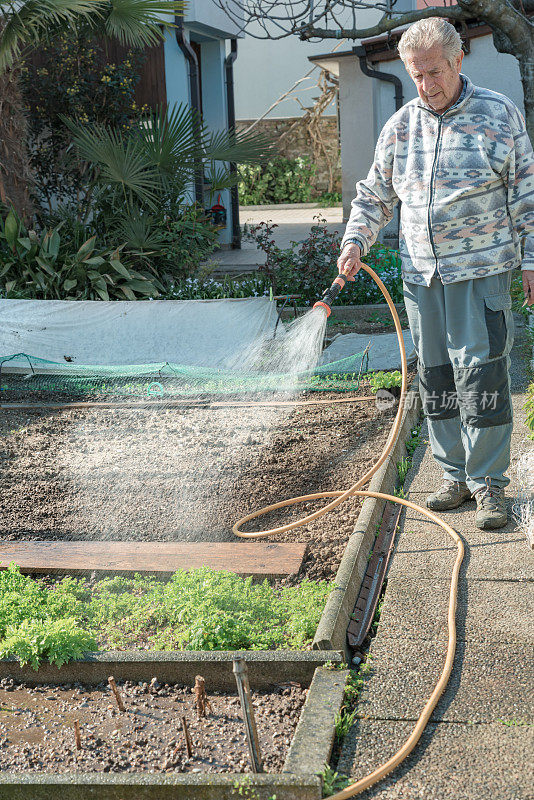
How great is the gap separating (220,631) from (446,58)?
2.25 meters

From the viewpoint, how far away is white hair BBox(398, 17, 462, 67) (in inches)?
127

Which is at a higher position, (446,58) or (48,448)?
(446,58)

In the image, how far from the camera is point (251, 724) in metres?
2.16

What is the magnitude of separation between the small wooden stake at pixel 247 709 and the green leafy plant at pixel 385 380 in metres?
3.96

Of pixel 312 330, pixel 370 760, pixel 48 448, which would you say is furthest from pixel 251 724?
pixel 312 330

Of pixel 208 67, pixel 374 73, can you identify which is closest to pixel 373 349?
pixel 374 73

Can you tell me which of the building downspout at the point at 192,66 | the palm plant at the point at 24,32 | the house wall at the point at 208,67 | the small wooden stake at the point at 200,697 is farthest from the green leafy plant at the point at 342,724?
the house wall at the point at 208,67

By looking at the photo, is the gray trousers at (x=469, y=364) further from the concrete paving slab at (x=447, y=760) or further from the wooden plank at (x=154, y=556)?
the concrete paving slab at (x=447, y=760)

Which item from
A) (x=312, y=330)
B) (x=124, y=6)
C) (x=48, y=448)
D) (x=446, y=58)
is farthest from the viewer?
(x=124, y=6)

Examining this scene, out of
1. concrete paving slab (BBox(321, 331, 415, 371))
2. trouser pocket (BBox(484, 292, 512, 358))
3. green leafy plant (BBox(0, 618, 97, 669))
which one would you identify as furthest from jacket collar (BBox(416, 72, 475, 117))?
concrete paving slab (BBox(321, 331, 415, 371))

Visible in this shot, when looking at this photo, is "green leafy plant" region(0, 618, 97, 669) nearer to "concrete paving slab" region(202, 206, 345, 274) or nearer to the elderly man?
the elderly man

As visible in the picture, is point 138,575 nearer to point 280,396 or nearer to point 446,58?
point 446,58

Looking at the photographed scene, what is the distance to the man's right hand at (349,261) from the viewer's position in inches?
142

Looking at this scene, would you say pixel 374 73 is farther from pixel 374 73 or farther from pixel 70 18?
pixel 70 18
